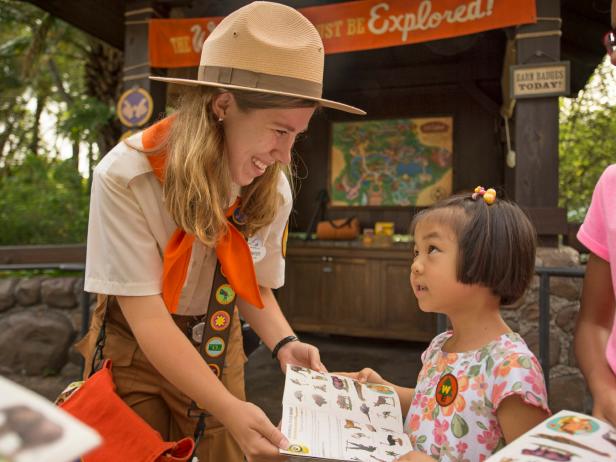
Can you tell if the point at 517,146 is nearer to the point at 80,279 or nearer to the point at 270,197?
the point at 270,197

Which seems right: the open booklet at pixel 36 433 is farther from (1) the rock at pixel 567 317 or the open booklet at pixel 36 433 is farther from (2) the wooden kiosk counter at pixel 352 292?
(2) the wooden kiosk counter at pixel 352 292

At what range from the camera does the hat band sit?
139 cm

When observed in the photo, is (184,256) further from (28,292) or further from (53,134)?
(53,134)

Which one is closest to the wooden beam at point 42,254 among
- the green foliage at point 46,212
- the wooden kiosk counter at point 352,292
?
the green foliage at point 46,212

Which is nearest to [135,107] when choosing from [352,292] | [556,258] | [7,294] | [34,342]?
[7,294]

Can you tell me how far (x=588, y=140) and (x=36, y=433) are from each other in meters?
9.29

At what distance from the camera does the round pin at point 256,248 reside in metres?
1.75

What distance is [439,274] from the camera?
4.87 feet

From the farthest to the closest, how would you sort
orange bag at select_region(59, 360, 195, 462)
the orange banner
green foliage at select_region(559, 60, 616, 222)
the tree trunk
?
the tree trunk
green foliage at select_region(559, 60, 616, 222)
the orange banner
orange bag at select_region(59, 360, 195, 462)

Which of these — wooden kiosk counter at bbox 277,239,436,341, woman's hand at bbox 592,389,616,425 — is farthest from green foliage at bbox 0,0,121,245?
woman's hand at bbox 592,389,616,425

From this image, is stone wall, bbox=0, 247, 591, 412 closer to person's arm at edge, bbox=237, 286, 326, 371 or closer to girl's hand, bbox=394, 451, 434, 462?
person's arm at edge, bbox=237, 286, 326, 371

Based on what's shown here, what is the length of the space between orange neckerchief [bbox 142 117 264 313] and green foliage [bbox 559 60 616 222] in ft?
25.1

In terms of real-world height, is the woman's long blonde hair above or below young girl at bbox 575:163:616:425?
above

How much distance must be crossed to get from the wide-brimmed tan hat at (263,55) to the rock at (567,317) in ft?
11.1
